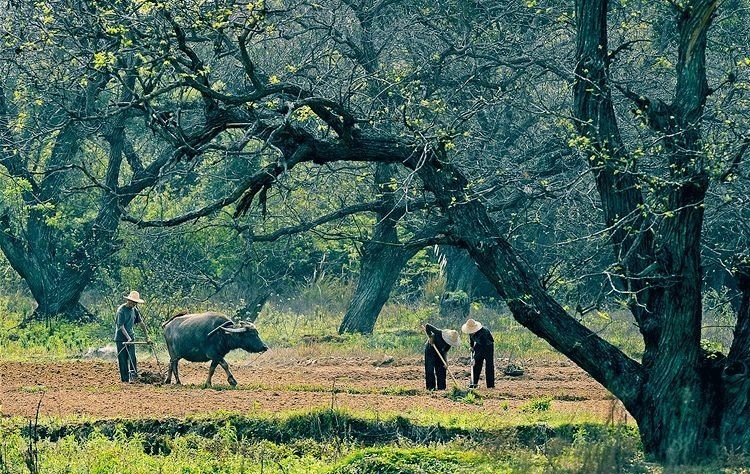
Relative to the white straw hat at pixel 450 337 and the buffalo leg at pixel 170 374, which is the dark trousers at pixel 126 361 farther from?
the white straw hat at pixel 450 337

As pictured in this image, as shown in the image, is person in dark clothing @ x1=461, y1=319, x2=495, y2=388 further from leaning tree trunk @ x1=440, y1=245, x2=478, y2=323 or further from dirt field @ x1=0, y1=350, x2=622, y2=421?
leaning tree trunk @ x1=440, y1=245, x2=478, y2=323

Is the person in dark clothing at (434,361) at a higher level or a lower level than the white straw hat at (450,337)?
lower

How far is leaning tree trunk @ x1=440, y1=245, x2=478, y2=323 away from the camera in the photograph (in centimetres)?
3459

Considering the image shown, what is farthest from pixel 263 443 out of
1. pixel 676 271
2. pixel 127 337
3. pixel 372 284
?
pixel 372 284

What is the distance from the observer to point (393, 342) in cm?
2938

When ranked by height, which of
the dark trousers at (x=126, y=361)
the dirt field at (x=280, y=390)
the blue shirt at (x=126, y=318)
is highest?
the blue shirt at (x=126, y=318)

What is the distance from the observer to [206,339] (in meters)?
23.2

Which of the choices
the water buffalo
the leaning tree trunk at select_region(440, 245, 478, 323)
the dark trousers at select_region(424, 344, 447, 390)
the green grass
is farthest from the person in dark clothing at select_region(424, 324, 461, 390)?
the leaning tree trunk at select_region(440, 245, 478, 323)

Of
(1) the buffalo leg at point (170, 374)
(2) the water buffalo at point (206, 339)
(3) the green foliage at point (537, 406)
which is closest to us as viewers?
(3) the green foliage at point (537, 406)

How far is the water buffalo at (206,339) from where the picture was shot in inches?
907

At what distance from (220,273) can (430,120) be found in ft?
54.7

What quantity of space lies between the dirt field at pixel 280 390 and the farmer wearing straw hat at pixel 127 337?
35 centimetres

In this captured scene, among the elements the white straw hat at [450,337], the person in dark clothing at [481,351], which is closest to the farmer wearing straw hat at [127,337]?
the white straw hat at [450,337]

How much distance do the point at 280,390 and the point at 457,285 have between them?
15.8 meters
